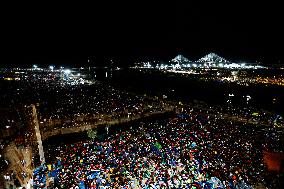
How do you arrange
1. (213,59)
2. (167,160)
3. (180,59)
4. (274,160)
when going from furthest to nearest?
1. (180,59)
2. (213,59)
3. (167,160)
4. (274,160)

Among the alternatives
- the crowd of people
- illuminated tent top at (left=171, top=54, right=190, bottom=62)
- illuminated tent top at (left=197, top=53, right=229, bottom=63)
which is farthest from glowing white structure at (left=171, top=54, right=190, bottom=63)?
the crowd of people

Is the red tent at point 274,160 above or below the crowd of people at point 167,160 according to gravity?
above

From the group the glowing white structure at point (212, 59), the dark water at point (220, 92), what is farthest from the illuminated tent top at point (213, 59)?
the dark water at point (220, 92)

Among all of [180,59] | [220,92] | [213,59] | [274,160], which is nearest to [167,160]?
[274,160]

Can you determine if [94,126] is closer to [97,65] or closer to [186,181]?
[186,181]

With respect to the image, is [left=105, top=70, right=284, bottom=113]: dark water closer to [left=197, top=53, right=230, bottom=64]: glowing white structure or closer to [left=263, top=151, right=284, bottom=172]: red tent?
[left=263, top=151, right=284, bottom=172]: red tent

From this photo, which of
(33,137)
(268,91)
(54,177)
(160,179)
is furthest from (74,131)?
(268,91)

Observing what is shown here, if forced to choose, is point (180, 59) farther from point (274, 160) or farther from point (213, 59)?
point (274, 160)

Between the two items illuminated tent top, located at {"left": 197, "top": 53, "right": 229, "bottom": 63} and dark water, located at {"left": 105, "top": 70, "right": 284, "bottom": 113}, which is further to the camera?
illuminated tent top, located at {"left": 197, "top": 53, "right": 229, "bottom": 63}

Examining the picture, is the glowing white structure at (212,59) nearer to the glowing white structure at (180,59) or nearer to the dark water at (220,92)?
the glowing white structure at (180,59)
